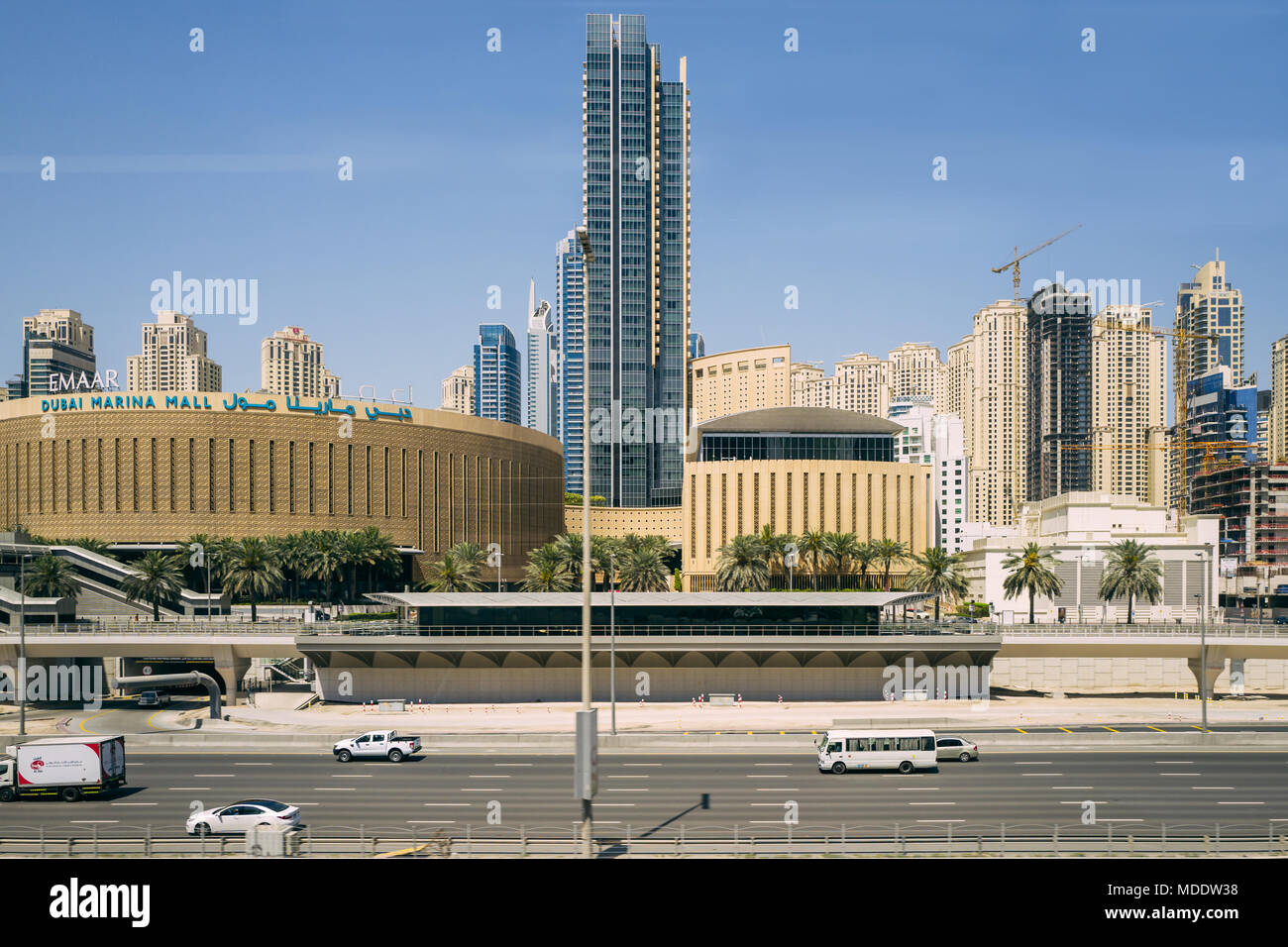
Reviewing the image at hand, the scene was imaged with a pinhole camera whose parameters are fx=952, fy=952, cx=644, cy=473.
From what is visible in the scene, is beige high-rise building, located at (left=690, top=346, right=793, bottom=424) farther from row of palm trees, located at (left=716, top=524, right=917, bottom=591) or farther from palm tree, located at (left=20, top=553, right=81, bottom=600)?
palm tree, located at (left=20, top=553, right=81, bottom=600)

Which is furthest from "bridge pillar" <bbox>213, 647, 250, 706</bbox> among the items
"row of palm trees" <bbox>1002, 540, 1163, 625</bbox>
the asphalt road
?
"row of palm trees" <bbox>1002, 540, 1163, 625</bbox>

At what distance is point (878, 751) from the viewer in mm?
39406

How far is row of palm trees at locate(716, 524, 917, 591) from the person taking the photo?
9312cm

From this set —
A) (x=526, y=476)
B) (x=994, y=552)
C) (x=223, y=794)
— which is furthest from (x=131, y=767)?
(x=526, y=476)

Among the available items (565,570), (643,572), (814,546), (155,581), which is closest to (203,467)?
(155,581)

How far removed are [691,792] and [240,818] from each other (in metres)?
15.3

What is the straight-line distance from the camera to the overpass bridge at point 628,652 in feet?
203

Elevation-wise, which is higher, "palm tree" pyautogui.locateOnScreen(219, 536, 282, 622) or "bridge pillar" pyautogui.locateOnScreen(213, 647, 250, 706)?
"palm tree" pyautogui.locateOnScreen(219, 536, 282, 622)

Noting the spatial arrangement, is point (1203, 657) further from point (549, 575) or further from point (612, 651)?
point (549, 575)

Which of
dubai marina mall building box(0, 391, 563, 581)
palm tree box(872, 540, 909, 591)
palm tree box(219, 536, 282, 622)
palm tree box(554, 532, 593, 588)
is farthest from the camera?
dubai marina mall building box(0, 391, 563, 581)

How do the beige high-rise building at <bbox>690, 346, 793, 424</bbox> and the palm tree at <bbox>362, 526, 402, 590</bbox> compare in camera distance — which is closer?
the palm tree at <bbox>362, 526, 402, 590</bbox>

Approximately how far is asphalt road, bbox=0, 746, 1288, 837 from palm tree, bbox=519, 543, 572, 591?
41.2 m

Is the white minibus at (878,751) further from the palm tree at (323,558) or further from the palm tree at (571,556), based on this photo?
the palm tree at (323,558)

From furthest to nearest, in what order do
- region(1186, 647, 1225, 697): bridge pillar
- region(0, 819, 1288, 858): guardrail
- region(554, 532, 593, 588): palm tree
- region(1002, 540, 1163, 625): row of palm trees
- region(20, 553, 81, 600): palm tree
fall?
1. region(554, 532, 593, 588): palm tree
2. region(20, 553, 81, 600): palm tree
3. region(1002, 540, 1163, 625): row of palm trees
4. region(1186, 647, 1225, 697): bridge pillar
5. region(0, 819, 1288, 858): guardrail
